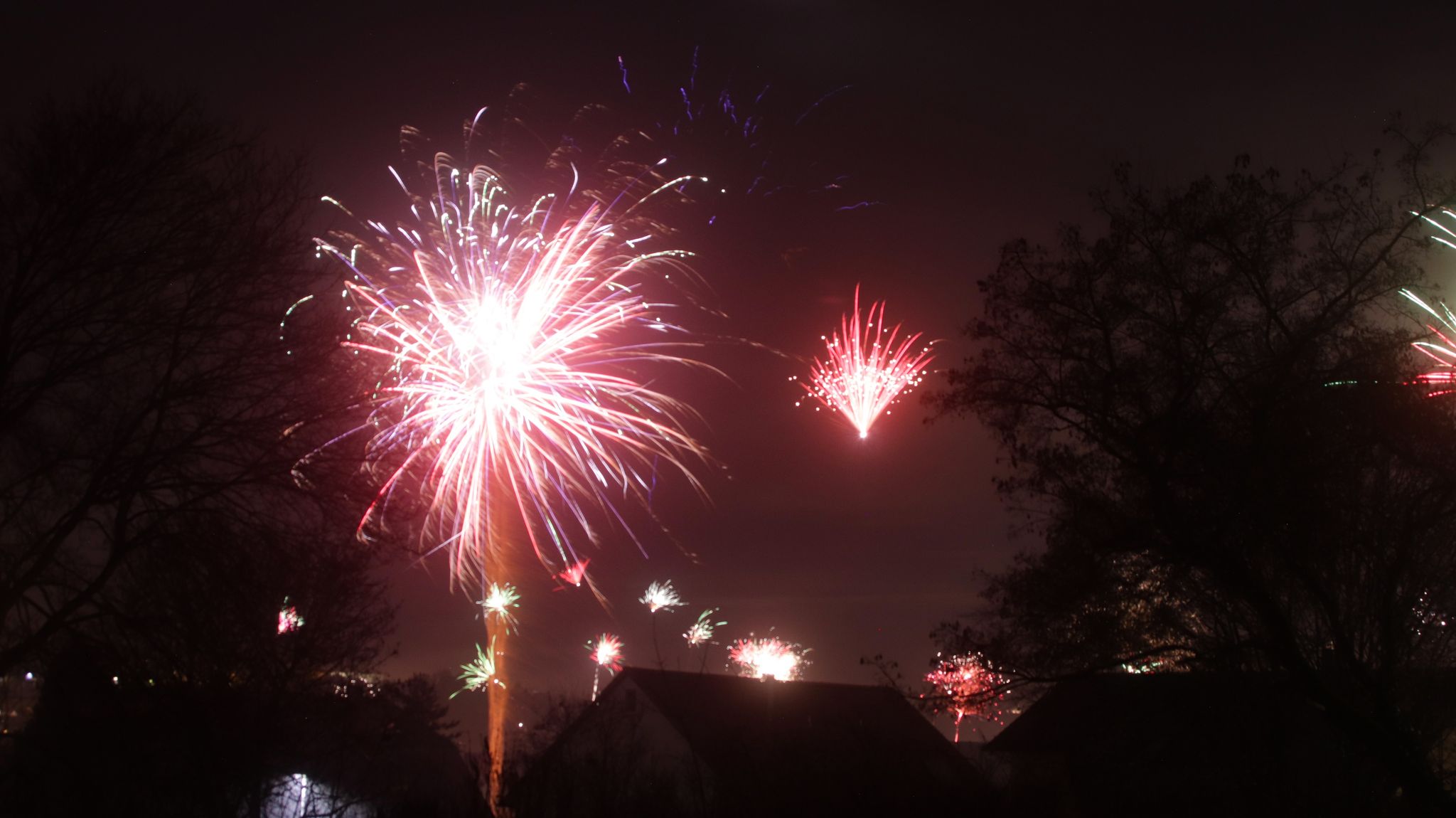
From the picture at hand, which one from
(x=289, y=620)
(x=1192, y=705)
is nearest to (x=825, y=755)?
(x=1192, y=705)

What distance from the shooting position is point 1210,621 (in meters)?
11.0

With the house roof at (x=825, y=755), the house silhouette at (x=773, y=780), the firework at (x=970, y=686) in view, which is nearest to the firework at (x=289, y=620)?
the house silhouette at (x=773, y=780)

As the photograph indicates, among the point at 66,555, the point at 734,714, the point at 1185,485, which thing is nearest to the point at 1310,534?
the point at 1185,485

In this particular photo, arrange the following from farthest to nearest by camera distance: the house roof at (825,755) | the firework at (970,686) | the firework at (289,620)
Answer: the firework at (289,620) → the house roof at (825,755) → the firework at (970,686)

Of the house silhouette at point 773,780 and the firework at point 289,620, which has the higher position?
the firework at point 289,620

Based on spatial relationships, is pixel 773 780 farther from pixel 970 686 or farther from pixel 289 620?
pixel 289 620

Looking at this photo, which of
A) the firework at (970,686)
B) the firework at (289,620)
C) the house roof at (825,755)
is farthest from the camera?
the firework at (289,620)

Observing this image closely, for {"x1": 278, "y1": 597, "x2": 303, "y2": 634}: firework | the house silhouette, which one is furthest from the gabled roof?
{"x1": 278, "y1": 597, "x2": 303, "y2": 634}: firework

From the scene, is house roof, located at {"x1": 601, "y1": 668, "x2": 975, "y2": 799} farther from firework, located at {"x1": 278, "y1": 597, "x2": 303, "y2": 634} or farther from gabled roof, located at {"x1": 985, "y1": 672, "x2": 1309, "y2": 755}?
firework, located at {"x1": 278, "y1": 597, "x2": 303, "y2": 634}

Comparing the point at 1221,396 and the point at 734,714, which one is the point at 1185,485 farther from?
the point at 734,714

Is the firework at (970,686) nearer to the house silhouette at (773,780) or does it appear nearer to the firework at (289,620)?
the house silhouette at (773,780)

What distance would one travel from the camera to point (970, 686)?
10.9 metres

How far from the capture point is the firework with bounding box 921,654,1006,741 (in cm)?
1060

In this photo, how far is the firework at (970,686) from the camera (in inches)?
417
